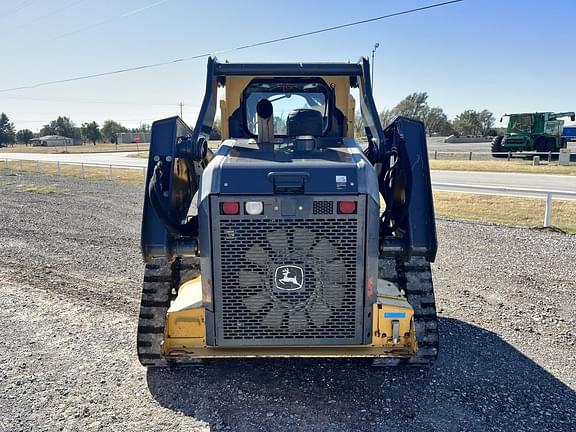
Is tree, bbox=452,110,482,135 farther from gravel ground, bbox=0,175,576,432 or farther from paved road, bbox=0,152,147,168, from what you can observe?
gravel ground, bbox=0,175,576,432

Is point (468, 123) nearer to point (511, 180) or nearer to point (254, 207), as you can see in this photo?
point (511, 180)

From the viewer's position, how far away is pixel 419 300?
13.7 ft

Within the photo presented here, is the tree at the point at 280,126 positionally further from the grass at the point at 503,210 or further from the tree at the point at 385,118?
the grass at the point at 503,210

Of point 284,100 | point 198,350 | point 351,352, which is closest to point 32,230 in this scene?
point 284,100

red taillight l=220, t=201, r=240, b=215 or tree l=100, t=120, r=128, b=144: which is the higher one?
tree l=100, t=120, r=128, b=144

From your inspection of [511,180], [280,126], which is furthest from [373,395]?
[511,180]

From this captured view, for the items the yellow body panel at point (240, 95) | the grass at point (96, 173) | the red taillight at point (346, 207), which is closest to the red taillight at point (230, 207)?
the red taillight at point (346, 207)

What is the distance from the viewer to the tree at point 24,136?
350 ft

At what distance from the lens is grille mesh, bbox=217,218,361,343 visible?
11.2ft

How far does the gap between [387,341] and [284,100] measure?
107 inches

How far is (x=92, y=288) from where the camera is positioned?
6.48 m

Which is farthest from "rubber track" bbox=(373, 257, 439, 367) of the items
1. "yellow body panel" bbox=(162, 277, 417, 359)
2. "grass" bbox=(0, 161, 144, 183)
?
"grass" bbox=(0, 161, 144, 183)

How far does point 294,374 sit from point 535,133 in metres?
32.5

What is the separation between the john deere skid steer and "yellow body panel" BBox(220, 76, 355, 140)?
508mm
